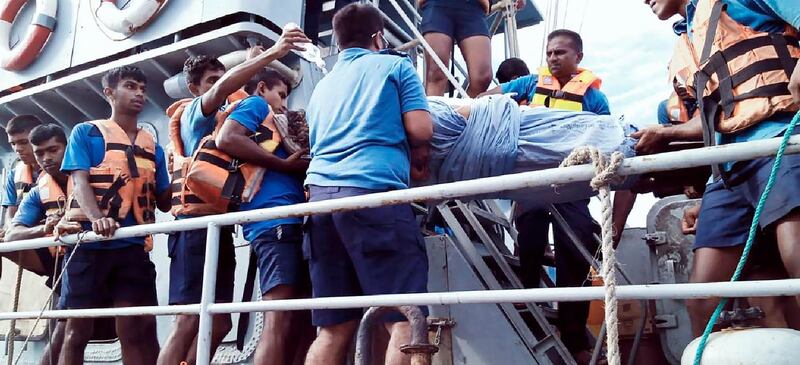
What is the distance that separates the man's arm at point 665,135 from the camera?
7.06ft

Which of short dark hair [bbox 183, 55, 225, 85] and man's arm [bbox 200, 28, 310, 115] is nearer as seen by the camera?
man's arm [bbox 200, 28, 310, 115]

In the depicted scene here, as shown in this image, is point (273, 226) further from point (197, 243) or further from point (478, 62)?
point (478, 62)

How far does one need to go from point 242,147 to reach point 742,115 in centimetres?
187

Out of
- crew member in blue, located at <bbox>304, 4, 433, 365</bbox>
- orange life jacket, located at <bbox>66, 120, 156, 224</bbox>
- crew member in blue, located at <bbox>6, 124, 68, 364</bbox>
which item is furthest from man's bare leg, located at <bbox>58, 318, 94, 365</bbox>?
crew member in blue, located at <bbox>304, 4, 433, 365</bbox>

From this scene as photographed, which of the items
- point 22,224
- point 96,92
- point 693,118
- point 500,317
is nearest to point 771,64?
point 693,118

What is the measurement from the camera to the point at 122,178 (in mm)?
3391

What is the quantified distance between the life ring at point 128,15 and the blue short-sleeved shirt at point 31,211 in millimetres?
1891

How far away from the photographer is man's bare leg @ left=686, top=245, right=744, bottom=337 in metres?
1.96

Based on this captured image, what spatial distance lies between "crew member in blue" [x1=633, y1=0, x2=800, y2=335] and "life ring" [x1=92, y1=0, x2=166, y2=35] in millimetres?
4369

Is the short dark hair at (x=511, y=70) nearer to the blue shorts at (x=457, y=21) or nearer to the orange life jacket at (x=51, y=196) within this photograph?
the blue shorts at (x=457, y=21)

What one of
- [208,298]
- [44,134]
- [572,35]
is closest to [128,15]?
[44,134]

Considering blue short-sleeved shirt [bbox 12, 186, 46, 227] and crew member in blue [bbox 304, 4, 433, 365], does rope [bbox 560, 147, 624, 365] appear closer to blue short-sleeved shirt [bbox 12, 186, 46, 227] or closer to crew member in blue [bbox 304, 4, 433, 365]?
crew member in blue [bbox 304, 4, 433, 365]

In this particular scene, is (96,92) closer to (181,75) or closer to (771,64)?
(181,75)

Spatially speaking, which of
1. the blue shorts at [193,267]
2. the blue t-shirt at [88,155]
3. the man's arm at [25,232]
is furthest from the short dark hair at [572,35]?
the man's arm at [25,232]
